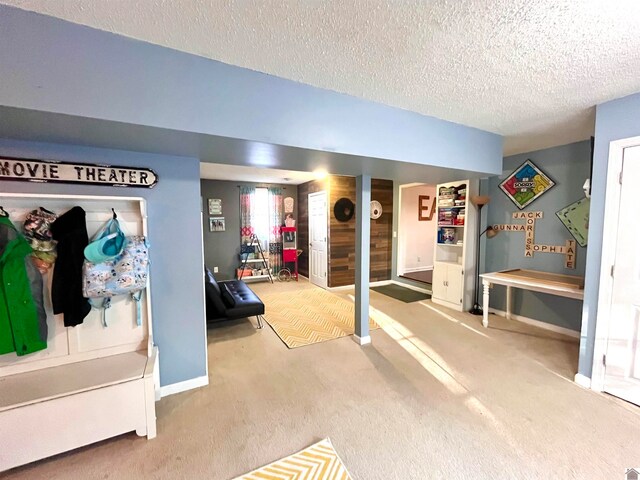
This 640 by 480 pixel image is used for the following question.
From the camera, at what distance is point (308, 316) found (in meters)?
3.92

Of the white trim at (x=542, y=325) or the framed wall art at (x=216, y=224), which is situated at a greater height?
the framed wall art at (x=216, y=224)

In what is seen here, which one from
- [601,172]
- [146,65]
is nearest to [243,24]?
[146,65]

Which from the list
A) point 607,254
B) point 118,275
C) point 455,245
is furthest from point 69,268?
point 455,245

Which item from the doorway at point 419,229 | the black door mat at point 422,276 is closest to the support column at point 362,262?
the black door mat at point 422,276

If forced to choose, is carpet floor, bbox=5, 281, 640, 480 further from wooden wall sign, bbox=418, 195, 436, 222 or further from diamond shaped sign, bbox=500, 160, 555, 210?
wooden wall sign, bbox=418, 195, 436, 222

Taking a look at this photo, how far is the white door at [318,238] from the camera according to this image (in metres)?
5.44

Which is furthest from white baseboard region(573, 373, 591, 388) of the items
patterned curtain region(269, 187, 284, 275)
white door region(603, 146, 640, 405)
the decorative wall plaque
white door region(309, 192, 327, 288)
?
patterned curtain region(269, 187, 284, 275)

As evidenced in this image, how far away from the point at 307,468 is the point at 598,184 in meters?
3.01

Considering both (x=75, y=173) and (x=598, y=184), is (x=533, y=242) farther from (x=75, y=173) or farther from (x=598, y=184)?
(x=75, y=173)

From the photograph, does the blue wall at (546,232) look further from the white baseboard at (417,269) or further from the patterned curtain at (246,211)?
→ the patterned curtain at (246,211)

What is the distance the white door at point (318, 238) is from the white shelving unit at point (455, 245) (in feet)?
7.11

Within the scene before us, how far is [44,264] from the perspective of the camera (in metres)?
1.67

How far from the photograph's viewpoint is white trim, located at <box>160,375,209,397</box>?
84.5 inches

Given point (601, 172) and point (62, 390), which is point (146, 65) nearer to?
point (62, 390)
